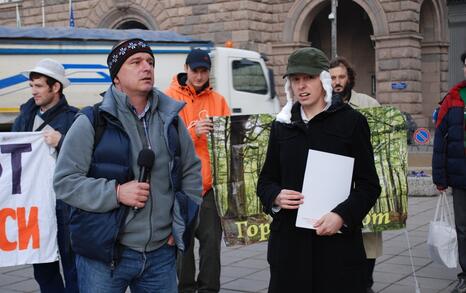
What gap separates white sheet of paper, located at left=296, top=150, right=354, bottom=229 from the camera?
325cm

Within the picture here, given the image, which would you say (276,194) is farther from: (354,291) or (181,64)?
(181,64)

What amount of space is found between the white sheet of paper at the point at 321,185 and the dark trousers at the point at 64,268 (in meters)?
2.17

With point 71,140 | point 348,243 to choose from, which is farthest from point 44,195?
point 348,243

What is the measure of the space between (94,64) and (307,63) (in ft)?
A: 39.3

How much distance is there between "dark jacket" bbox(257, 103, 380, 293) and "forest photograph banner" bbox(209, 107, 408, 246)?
1863 millimetres

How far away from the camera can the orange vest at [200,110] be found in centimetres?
529

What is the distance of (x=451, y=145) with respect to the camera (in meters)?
6.05

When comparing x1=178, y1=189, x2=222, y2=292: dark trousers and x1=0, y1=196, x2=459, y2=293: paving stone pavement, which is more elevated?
x1=178, y1=189, x2=222, y2=292: dark trousers

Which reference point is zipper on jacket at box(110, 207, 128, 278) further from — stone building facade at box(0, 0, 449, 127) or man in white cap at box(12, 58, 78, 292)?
stone building facade at box(0, 0, 449, 127)

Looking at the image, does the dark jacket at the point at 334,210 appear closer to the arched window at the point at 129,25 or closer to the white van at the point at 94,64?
the white van at the point at 94,64

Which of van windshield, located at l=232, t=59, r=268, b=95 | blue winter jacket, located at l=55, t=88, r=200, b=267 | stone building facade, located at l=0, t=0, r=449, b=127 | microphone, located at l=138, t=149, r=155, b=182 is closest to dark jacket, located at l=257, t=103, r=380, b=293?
microphone, located at l=138, t=149, r=155, b=182

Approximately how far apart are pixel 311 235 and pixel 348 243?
185 mm

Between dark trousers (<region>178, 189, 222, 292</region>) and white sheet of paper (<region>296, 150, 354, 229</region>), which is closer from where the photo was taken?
white sheet of paper (<region>296, 150, 354, 229</region>)

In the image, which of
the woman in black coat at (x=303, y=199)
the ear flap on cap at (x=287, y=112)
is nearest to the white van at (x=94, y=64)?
the ear flap on cap at (x=287, y=112)
